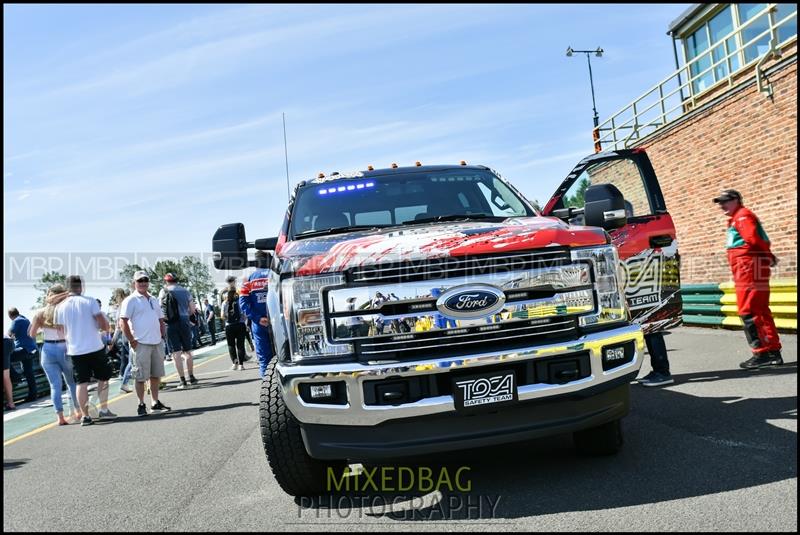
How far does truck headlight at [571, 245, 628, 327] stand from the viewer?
3879mm

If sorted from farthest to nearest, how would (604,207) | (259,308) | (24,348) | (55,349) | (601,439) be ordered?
(24,348), (55,349), (259,308), (604,207), (601,439)

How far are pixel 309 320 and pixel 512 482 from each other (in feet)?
5.06

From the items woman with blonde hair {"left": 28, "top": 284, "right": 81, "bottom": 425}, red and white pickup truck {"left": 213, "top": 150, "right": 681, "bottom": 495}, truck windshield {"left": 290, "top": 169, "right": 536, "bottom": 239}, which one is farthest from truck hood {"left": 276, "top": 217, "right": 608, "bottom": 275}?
woman with blonde hair {"left": 28, "top": 284, "right": 81, "bottom": 425}

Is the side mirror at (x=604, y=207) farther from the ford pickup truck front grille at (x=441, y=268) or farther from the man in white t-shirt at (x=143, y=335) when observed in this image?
the man in white t-shirt at (x=143, y=335)

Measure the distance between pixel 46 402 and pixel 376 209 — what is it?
9.41 m

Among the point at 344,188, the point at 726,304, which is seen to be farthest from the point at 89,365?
the point at 726,304

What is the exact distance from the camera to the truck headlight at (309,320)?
3.72m

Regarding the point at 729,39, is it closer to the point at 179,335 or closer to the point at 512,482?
the point at 179,335

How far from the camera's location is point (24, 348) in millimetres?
12711

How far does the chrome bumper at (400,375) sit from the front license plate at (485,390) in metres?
0.04

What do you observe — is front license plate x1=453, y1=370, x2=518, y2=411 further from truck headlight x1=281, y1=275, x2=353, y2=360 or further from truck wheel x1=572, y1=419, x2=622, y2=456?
truck wheel x1=572, y1=419, x2=622, y2=456

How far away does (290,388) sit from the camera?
374 centimetres

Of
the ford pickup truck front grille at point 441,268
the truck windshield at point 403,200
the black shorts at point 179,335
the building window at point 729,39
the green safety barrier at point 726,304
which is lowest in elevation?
the green safety barrier at point 726,304

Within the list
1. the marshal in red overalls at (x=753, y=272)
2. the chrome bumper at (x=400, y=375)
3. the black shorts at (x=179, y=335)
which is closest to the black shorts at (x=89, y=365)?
the black shorts at (x=179, y=335)
